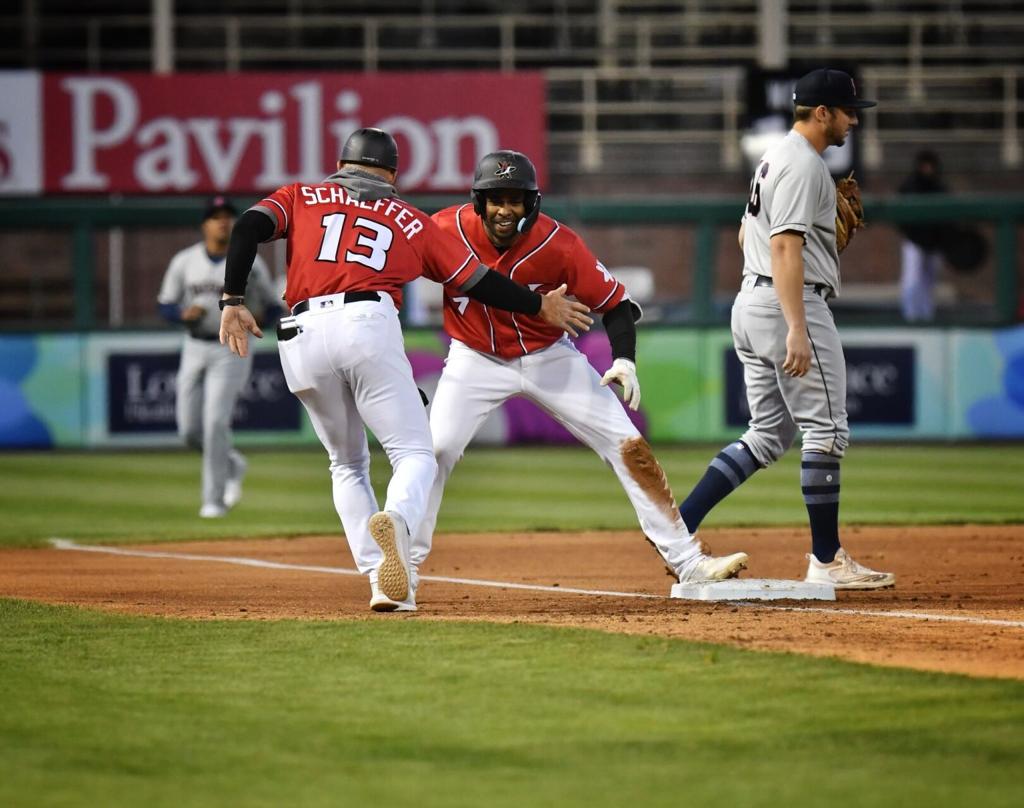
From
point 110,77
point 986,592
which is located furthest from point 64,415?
point 986,592

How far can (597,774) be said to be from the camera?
13.5 ft

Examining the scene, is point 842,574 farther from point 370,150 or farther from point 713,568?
point 370,150

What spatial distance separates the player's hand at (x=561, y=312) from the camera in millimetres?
6652

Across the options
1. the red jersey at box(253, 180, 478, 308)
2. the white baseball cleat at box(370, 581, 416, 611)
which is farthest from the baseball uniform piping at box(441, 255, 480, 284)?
the white baseball cleat at box(370, 581, 416, 611)

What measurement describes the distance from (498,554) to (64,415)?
9.18 metres

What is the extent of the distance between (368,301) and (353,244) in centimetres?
22

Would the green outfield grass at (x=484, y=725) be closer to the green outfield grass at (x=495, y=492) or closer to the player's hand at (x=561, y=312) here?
the player's hand at (x=561, y=312)

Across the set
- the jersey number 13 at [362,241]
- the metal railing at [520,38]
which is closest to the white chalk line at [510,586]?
the jersey number 13 at [362,241]

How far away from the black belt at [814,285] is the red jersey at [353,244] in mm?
1282

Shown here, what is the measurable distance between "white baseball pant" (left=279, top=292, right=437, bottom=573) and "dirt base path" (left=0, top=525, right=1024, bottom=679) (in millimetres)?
553

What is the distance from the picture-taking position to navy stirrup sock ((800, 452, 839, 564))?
23.5ft

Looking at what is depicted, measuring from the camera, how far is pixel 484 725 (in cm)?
464

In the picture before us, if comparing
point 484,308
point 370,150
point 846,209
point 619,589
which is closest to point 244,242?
point 370,150

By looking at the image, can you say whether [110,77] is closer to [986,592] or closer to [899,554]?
[899,554]
